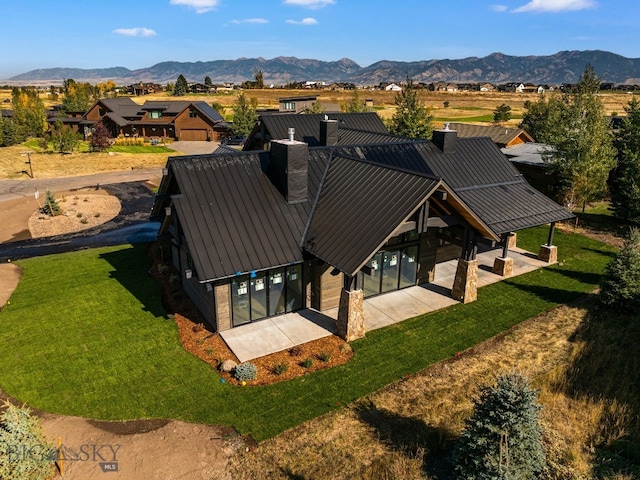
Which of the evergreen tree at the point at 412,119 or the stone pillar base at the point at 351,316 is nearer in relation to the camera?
the stone pillar base at the point at 351,316

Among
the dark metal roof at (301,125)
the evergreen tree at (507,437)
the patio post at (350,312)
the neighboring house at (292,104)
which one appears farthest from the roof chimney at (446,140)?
the neighboring house at (292,104)

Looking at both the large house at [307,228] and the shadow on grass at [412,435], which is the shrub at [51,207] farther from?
the shadow on grass at [412,435]

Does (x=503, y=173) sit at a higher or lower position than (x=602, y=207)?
higher

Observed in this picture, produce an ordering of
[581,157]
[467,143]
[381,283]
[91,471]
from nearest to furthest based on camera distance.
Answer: [91,471] → [381,283] → [467,143] → [581,157]

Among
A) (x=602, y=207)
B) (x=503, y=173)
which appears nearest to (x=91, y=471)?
(x=503, y=173)

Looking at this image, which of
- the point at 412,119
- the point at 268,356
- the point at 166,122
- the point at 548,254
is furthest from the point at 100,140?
the point at 548,254

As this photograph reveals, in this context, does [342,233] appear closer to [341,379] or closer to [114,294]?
[341,379]

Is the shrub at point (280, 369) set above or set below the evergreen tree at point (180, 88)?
below
